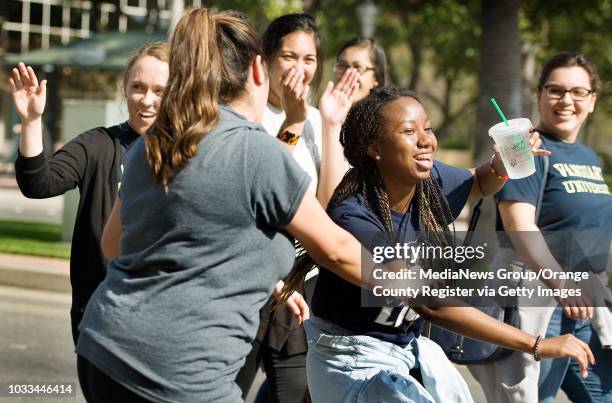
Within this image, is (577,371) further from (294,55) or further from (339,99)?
(294,55)

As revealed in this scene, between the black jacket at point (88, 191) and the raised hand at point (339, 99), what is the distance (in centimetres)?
78

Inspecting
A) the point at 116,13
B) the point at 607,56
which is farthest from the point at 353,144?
the point at 116,13

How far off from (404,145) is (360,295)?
0.48 m

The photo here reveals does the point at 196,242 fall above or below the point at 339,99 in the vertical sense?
below

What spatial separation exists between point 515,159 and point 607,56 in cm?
2534

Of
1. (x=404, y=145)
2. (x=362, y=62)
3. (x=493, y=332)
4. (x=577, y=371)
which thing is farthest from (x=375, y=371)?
(x=362, y=62)

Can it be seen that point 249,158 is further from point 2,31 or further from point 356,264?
point 2,31

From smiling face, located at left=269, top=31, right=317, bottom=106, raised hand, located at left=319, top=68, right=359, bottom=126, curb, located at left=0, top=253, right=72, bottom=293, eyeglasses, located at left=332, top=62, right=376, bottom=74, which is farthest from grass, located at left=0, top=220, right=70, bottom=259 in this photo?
raised hand, located at left=319, top=68, right=359, bottom=126

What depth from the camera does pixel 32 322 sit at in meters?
7.77

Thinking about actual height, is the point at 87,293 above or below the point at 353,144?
below

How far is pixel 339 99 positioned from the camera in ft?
12.6

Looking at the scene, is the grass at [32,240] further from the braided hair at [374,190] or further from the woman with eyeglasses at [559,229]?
the braided hair at [374,190]

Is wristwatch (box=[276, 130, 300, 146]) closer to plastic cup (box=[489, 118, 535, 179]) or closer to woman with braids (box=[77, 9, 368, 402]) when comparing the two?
plastic cup (box=[489, 118, 535, 179])

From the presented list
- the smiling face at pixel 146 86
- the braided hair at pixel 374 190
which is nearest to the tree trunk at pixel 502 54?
the smiling face at pixel 146 86
